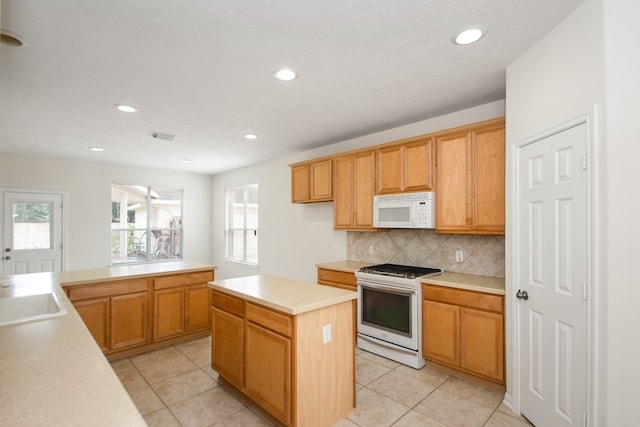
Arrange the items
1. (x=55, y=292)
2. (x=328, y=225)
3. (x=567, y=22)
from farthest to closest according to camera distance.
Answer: (x=328, y=225)
(x=55, y=292)
(x=567, y=22)

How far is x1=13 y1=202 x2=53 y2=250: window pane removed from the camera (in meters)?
5.17

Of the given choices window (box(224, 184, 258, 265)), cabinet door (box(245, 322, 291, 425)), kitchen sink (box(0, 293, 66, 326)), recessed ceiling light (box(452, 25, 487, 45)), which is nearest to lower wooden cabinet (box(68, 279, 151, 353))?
kitchen sink (box(0, 293, 66, 326))

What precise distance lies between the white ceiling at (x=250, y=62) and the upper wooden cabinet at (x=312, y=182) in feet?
1.76

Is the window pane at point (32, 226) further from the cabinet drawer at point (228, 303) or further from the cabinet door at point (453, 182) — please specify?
the cabinet door at point (453, 182)

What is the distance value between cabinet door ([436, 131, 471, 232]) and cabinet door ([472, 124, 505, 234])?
0.23 feet

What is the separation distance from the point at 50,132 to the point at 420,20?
14.7ft

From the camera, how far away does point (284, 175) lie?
5449mm

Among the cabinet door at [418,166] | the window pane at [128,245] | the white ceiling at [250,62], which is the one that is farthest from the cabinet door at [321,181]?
the window pane at [128,245]

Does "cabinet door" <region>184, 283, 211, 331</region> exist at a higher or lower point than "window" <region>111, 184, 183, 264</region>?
lower

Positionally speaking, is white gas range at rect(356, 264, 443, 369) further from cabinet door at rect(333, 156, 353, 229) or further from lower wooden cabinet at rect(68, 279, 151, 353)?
lower wooden cabinet at rect(68, 279, 151, 353)

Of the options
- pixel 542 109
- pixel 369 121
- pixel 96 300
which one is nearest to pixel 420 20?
pixel 542 109

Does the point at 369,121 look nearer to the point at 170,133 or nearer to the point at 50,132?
the point at 170,133

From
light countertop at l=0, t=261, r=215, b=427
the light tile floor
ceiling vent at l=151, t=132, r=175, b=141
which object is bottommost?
the light tile floor

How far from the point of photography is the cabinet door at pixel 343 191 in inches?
157
